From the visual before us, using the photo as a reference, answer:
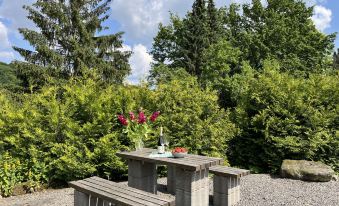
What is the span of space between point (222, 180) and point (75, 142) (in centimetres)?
305

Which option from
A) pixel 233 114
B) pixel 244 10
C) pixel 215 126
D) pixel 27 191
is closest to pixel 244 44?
pixel 244 10

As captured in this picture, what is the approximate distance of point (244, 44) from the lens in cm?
1969

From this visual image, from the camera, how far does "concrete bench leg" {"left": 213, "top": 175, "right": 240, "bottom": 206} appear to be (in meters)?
4.46

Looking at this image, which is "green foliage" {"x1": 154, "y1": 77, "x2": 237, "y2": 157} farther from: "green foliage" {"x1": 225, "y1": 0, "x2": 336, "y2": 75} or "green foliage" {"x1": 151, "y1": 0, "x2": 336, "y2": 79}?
"green foliage" {"x1": 225, "y1": 0, "x2": 336, "y2": 75}

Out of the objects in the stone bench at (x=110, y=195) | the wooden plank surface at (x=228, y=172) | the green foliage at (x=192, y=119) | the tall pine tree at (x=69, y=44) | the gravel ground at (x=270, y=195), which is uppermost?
the tall pine tree at (x=69, y=44)

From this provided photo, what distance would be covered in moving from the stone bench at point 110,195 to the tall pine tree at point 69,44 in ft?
35.5

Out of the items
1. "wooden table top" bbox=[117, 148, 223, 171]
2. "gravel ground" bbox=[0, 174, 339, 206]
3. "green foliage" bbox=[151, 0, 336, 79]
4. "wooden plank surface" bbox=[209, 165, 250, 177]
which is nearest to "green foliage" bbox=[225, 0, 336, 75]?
"green foliage" bbox=[151, 0, 336, 79]

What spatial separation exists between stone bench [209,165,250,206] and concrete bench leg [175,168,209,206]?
363 mm

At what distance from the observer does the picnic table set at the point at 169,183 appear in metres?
3.20

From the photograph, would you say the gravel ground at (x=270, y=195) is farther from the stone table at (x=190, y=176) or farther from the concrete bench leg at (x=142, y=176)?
the stone table at (x=190, y=176)

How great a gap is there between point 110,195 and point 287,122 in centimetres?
488

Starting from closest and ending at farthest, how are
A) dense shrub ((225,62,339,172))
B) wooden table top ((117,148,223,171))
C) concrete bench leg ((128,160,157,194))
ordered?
wooden table top ((117,148,223,171))
concrete bench leg ((128,160,157,194))
dense shrub ((225,62,339,172))

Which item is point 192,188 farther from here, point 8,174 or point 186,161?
point 8,174

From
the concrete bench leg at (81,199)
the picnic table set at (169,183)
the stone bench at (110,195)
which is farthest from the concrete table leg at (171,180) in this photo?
the concrete bench leg at (81,199)
